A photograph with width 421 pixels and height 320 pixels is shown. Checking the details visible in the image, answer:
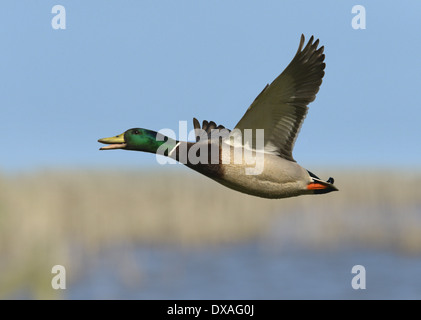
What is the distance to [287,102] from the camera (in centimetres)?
398

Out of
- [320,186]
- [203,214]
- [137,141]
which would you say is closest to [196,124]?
[137,141]

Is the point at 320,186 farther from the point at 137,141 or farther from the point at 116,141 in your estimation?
the point at 116,141

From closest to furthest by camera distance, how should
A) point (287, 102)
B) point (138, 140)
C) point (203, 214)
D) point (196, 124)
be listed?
1. point (287, 102)
2. point (138, 140)
3. point (196, 124)
4. point (203, 214)

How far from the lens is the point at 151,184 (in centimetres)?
1564

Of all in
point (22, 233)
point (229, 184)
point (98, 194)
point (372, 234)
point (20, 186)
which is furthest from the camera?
point (372, 234)

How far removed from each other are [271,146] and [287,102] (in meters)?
0.32

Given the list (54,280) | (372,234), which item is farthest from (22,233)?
(372,234)

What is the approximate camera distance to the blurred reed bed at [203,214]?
1280cm

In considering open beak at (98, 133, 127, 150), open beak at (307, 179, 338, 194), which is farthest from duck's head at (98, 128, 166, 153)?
open beak at (307, 179, 338, 194)

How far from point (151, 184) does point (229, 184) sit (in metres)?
11.9

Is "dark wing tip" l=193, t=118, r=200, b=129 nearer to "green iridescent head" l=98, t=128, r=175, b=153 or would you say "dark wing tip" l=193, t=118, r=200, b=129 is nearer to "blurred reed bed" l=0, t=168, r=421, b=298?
"green iridescent head" l=98, t=128, r=175, b=153

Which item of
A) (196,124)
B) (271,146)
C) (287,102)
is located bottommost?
(271,146)

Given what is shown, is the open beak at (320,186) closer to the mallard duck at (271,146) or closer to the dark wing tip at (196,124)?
the mallard duck at (271,146)

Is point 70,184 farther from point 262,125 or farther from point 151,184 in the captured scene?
point 262,125
